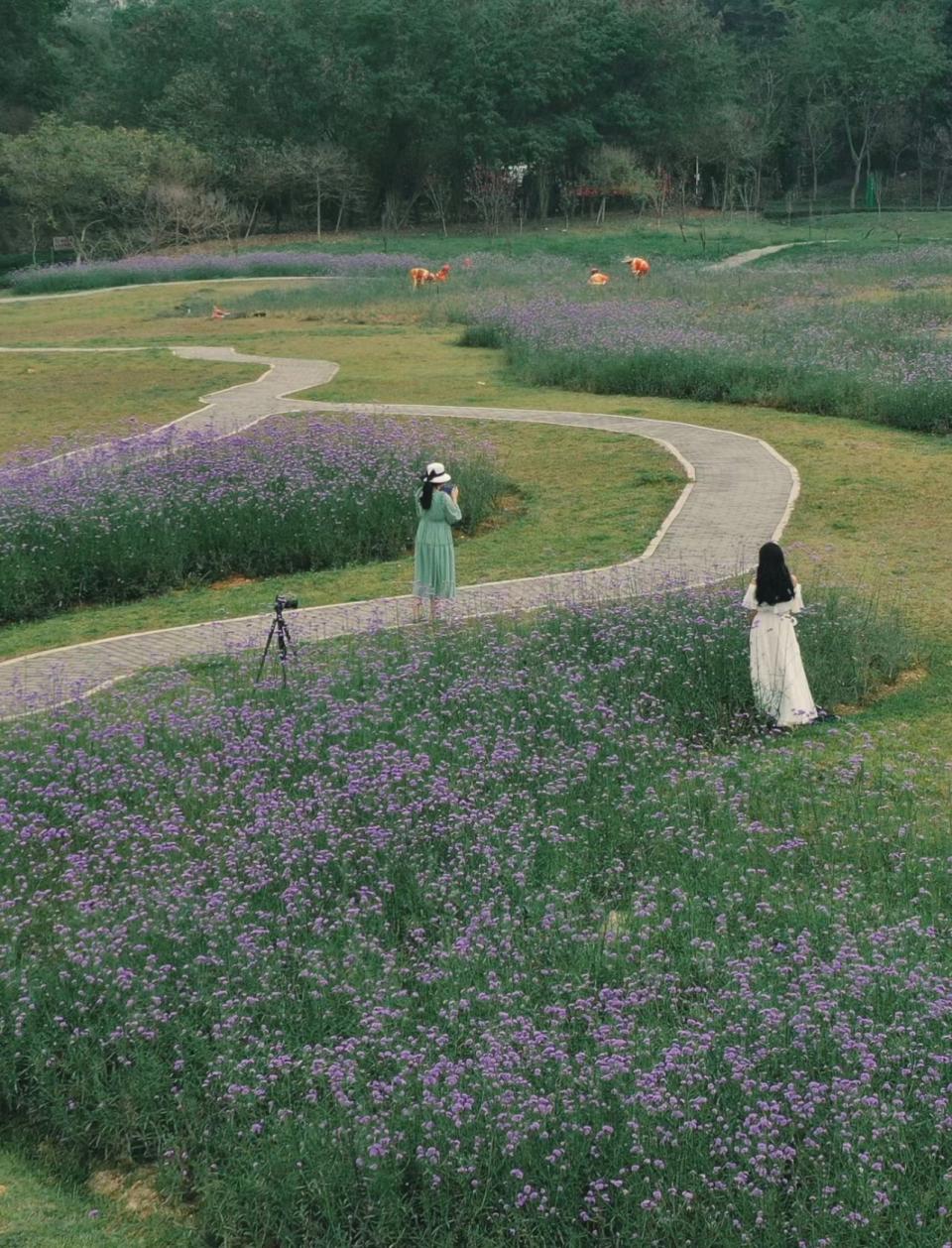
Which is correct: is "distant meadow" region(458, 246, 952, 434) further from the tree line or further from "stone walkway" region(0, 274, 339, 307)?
the tree line

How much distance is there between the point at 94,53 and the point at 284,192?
776 inches

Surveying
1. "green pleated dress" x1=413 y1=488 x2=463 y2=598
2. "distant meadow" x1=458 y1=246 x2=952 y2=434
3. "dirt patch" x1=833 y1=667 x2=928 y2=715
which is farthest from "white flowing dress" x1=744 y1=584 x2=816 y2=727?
"distant meadow" x1=458 y1=246 x2=952 y2=434

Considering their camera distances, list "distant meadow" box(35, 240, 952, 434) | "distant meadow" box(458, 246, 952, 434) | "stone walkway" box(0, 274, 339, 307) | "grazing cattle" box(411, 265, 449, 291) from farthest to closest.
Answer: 1. "stone walkway" box(0, 274, 339, 307)
2. "grazing cattle" box(411, 265, 449, 291)
3. "distant meadow" box(35, 240, 952, 434)
4. "distant meadow" box(458, 246, 952, 434)

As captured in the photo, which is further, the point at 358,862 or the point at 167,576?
the point at 167,576

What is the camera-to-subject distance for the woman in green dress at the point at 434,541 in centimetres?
1171

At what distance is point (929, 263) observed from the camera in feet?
128

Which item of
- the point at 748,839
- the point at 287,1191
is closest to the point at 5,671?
the point at 748,839

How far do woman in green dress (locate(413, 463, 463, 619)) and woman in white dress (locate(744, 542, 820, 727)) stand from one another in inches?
108

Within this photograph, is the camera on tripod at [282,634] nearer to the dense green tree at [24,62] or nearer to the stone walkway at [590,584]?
the stone walkway at [590,584]

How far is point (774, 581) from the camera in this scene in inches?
386

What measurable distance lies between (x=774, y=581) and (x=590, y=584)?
302 centimetres

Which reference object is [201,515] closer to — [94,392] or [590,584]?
[590,584]

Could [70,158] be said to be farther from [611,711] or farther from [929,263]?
[611,711]

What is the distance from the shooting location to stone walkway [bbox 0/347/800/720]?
36.5ft
